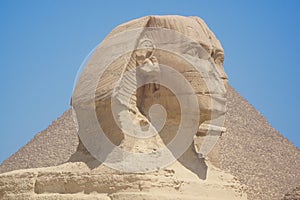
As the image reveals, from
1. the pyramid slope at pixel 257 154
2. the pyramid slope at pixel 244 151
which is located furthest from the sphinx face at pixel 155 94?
the pyramid slope at pixel 244 151

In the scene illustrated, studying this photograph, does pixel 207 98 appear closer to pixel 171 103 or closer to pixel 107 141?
pixel 171 103

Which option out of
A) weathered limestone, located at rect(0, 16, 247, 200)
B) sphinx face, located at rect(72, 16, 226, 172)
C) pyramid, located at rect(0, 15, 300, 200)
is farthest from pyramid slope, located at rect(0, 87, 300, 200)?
sphinx face, located at rect(72, 16, 226, 172)

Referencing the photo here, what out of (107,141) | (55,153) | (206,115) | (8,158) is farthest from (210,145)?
(8,158)

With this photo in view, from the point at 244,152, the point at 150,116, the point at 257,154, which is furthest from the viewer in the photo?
the point at 257,154

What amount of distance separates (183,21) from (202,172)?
1411mm

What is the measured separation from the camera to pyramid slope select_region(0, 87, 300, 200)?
74.2 meters

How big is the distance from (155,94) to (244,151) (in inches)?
2860

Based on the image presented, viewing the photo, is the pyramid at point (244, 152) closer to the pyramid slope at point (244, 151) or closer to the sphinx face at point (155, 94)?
the pyramid slope at point (244, 151)

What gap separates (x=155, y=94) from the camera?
7.22 meters

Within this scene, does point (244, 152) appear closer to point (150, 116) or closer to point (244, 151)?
point (244, 151)

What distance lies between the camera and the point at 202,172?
713cm

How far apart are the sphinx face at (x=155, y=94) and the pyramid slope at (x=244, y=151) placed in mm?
63427

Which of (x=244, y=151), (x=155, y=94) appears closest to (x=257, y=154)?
(x=244, y=151)

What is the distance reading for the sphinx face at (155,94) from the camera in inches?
275
